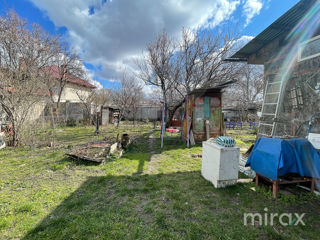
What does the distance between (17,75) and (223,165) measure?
8261mm

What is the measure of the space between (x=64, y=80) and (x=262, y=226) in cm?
1760

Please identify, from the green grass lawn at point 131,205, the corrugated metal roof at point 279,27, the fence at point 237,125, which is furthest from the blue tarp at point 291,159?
the fence at point 237,125

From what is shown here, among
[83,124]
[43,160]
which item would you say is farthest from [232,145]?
[83,124]

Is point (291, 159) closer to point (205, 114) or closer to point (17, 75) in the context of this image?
point (205, 114)

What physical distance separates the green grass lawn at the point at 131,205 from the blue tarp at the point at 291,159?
489 millimetres

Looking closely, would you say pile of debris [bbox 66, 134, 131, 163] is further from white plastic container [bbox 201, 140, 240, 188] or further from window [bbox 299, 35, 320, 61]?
window [bbox 299, 35, 320, 61]

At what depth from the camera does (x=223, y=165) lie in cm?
274

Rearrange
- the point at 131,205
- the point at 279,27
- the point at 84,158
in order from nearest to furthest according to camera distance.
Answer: the point at 131,205 → the point at 279,27 → the point at 84,158

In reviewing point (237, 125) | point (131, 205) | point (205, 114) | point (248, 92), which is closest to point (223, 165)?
point (131, 205)

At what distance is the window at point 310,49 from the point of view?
10.5 ft

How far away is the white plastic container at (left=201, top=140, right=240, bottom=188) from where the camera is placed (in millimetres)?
2709

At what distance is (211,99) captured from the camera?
666 centimetres

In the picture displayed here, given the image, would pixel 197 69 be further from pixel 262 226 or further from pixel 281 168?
pixel 262 226
